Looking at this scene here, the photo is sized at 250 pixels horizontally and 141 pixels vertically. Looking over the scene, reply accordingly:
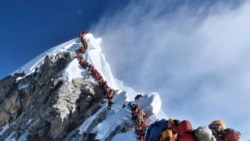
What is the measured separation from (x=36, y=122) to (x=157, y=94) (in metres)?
13.4

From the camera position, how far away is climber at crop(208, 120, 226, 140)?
63.9ft

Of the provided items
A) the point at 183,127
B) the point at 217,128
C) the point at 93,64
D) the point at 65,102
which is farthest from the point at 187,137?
the point at 93,64

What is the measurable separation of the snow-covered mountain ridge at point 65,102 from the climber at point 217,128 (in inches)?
239

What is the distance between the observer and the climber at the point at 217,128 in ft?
63.9

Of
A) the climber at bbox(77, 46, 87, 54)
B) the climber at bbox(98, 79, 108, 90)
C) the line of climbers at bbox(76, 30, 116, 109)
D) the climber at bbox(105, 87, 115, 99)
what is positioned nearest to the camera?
the climber at bbox(105, 87, 115, 99)

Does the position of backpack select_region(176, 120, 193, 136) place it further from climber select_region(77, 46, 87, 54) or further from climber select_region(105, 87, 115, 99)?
climber select_region(77, 46, 87, 54)

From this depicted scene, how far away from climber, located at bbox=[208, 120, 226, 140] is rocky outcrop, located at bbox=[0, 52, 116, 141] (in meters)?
11.9

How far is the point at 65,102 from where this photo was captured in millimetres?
37656

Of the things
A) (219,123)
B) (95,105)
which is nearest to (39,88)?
(95,105)

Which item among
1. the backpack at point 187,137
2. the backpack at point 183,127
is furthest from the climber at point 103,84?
the backpack at point 187,137

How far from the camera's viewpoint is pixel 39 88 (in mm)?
43594

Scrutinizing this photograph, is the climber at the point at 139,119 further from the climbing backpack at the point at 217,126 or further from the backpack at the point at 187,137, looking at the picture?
the backpack at the point at 187,137

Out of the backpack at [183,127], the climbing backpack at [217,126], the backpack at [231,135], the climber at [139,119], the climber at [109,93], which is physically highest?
the climber at [109,93]

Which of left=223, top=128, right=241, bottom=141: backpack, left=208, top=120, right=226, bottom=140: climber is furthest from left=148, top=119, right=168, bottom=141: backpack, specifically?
left=223, top=128, right=241, bottom=141: backpack
